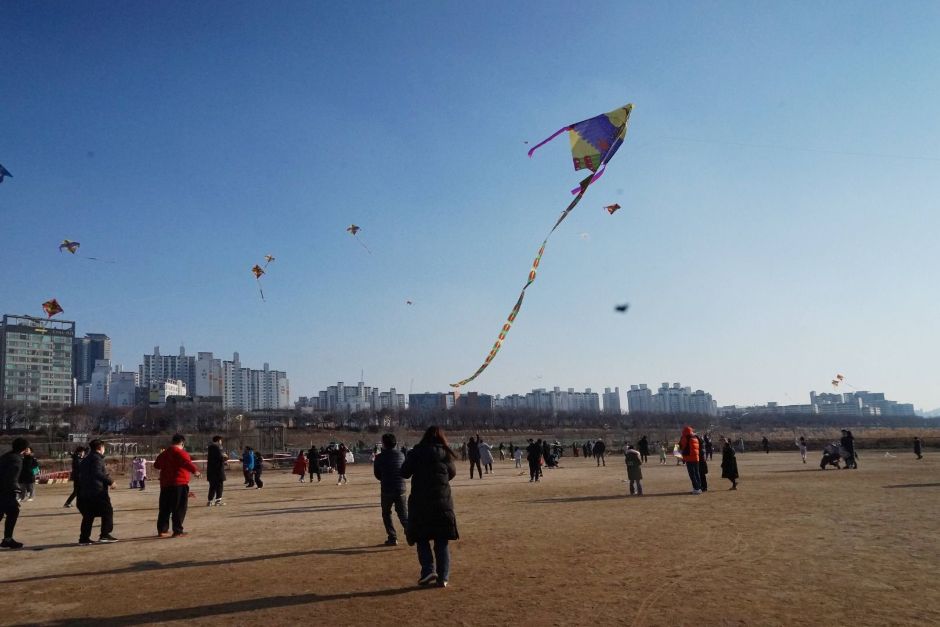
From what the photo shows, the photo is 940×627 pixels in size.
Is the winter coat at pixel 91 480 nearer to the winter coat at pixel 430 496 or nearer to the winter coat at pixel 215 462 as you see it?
the winter coat at pixel 215 462

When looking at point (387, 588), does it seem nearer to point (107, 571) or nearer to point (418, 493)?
point (418, 493)

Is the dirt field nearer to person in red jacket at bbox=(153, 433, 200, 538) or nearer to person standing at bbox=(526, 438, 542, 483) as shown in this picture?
person in red jacket at bbox=(153, 433, 200, 538)

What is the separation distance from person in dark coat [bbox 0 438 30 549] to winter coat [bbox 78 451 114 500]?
93cm

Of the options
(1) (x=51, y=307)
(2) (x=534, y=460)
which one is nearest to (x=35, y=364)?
(1) (x=51, y=307)

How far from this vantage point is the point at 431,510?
7.67 m

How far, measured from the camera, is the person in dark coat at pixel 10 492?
1098cm

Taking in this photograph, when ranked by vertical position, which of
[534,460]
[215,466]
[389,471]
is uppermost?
[389,471]

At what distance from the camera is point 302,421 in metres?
151

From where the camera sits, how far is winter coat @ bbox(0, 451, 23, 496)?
1102 centimetres

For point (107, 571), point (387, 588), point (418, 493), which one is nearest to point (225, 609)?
point (387, 588)

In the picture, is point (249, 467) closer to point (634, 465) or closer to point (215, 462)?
point (215, 462)

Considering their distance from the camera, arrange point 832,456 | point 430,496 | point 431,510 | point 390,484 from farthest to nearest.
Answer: point 832,456 → point 390,484 → point 430,496 → point 431,510

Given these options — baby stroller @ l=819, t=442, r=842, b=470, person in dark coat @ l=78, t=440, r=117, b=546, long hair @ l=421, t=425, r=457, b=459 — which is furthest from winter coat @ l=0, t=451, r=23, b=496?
baby stroller @ l=819, t=442, r=842, b=470

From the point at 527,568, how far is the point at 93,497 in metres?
7.85
